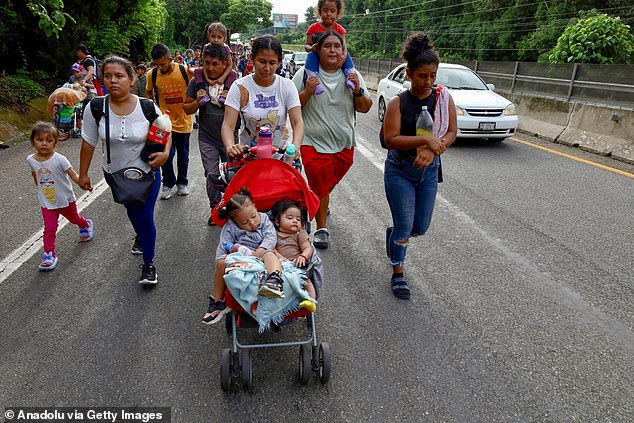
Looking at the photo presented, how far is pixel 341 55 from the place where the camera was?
13.9ft

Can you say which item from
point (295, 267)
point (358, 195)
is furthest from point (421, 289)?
point (358, 195)

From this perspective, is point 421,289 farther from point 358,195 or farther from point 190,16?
point 190,16

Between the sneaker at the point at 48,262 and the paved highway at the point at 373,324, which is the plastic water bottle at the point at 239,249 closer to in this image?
the paved highway at the point at 373,324

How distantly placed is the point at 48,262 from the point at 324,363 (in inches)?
120

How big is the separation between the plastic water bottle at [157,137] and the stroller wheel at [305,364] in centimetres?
212

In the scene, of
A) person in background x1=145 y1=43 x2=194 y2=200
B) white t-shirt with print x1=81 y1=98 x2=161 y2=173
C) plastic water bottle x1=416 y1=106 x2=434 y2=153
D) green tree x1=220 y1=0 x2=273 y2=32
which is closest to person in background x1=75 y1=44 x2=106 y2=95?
person in background x1=145 y1=43 x2=194 y2=200

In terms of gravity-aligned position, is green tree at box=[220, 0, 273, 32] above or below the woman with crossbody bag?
above

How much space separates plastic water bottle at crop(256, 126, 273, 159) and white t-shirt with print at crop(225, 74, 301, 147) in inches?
20.7

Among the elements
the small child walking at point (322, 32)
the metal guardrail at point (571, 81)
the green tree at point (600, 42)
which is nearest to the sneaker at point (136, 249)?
the small child walking at point (322, 32)

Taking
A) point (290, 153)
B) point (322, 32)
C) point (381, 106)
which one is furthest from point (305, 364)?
point (381, 106)

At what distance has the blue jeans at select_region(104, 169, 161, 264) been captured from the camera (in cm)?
396

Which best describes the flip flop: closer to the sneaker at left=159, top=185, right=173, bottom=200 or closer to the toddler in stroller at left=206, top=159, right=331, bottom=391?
the toddler in stroller at left=206, top=159, right=331, bottom=391

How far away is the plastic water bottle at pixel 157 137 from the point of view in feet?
12.3

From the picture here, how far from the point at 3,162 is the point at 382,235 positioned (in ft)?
23.2
